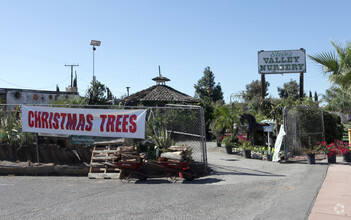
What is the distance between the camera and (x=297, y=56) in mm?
21750

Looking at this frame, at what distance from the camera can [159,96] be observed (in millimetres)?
22422

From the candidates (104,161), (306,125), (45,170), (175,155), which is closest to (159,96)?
(306,125)

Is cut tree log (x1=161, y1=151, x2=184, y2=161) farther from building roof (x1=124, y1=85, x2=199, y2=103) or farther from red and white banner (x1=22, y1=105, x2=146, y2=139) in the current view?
building roof (x1=124, y1=85, x2=199, y2=103)

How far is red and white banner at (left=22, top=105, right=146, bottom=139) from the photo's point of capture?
388 inches

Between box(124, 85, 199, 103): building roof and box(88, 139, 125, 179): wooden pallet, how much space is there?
458 inches

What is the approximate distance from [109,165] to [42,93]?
28.4m

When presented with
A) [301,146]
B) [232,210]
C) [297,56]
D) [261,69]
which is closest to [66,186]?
[232,210]

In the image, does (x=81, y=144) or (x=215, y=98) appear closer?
(x=81, y=144)

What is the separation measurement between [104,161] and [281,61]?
16.4m

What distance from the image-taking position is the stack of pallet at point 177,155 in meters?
8.61

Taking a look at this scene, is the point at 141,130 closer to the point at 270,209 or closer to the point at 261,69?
the point at 270,209

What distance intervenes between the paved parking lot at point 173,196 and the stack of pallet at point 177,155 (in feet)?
2.12

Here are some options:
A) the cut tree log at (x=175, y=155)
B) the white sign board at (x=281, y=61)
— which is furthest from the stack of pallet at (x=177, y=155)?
the white sign board at (x=281, y=61)

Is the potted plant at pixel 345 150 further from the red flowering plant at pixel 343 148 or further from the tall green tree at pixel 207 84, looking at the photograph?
the tall green tree at pixel 207 84
